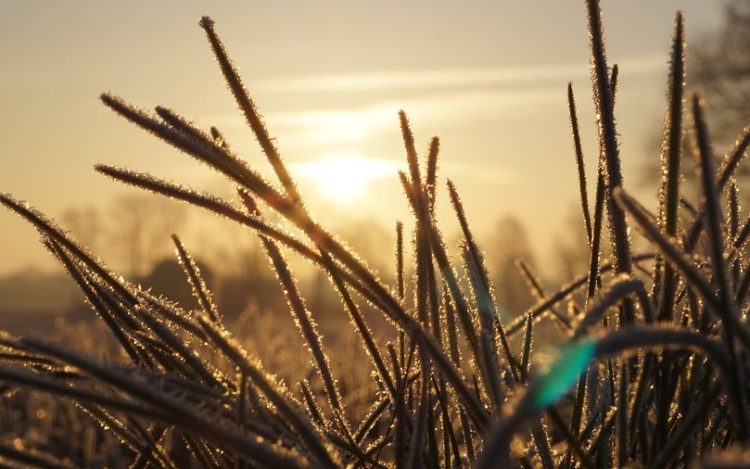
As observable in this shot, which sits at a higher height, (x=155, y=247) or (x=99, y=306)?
(x=155, y=247)

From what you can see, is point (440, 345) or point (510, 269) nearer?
point (440, 345)

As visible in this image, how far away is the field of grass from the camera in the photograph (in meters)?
0.76

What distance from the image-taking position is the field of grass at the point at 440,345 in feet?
2.48

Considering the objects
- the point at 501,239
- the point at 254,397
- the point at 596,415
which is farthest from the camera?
the point at 501,239

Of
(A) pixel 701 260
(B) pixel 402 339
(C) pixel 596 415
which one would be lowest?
(C) pixel 596 415

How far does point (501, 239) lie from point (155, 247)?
1856 cm

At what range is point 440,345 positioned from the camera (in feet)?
3.52

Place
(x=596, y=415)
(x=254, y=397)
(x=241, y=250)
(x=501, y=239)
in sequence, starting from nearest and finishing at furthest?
(x=254, y=397) → (x=596, y=415) → (x=241, y=250) → (x=501, y=239)

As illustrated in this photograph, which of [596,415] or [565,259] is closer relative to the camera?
[596,415]

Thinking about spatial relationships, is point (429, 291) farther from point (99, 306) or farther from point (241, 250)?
point (241, 250)

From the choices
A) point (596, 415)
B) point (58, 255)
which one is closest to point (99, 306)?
point (58, 255)

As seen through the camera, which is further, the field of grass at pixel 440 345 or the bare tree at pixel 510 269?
the bare tree at pixel 510 269

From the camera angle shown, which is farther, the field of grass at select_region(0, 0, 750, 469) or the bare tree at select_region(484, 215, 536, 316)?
the bare tree at select_region(484, 215, 536, 316)

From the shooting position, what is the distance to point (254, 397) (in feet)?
3.32
